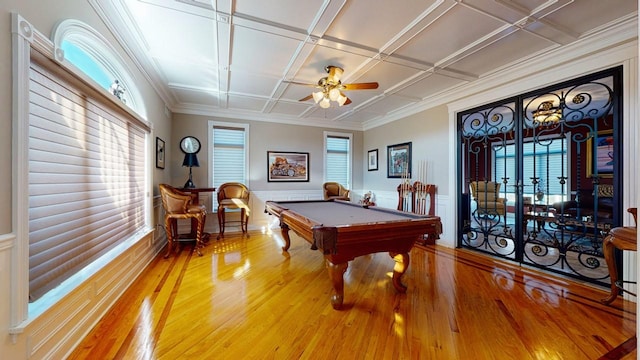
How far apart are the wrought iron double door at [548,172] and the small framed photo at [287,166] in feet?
10.9

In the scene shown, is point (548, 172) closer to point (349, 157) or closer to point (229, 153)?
point (349, 157)

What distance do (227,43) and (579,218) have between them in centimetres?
438

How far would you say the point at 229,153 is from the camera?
5.52 meters

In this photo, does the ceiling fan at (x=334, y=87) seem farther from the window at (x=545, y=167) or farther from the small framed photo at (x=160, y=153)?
the small framed photo at (x=160, y=153)

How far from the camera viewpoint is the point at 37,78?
1.50m

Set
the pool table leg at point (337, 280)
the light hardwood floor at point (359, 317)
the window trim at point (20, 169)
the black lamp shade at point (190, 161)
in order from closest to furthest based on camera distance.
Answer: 1. the window trim at point (20, 169)
2. the light hardwood floor at point (359, 317)
3. the pool table leg at point (337, 280)
4. the black lamp shade at point (190, 161)

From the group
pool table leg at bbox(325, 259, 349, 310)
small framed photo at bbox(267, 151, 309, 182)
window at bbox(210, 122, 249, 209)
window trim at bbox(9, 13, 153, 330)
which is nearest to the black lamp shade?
window at bbox(210, 122, 249, 209)

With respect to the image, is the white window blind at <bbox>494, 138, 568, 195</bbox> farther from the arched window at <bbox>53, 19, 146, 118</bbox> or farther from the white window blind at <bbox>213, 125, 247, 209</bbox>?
the white window blind at <bbox>213, 125, 247, 209</bbox>

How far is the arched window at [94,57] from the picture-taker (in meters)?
1.67

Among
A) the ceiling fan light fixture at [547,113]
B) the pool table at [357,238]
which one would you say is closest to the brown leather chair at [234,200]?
the pool table at [357,238]

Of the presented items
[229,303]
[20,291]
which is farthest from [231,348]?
[20,291]

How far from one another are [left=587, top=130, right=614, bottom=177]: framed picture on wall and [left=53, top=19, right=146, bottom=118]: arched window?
4.70 metres

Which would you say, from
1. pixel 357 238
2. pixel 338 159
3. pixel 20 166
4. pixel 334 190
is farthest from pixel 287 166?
pixel 20 166

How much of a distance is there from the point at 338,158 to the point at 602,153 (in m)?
4.58
